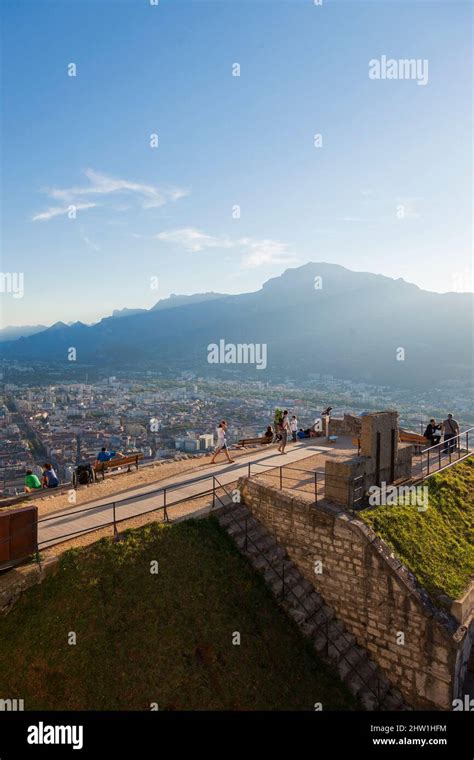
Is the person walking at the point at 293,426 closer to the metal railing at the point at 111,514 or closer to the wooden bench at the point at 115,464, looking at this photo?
the metal railing at the point at 111,514

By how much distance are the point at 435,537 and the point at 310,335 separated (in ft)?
Answer: 416

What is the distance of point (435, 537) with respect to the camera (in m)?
12.1

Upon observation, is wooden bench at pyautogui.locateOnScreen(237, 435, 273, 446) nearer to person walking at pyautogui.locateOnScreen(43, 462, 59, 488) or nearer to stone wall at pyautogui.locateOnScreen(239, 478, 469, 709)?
person walking at pyautogui.locateOnScreen(43, 462, 59, 488)

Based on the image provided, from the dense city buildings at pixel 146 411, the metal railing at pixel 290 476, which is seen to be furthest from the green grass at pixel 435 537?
the dense city buildings at pixel 146 411

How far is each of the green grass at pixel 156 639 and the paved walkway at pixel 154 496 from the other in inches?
51.7

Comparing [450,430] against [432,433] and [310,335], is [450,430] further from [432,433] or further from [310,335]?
[310,335]

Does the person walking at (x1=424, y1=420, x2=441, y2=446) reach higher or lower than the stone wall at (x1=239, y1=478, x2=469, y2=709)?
higher

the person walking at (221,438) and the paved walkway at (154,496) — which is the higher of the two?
the person walking at (221,438)

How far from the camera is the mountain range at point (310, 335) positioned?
93.4m

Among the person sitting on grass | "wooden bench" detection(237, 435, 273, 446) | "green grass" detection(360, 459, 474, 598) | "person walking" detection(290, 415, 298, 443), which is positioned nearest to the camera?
"green grass" detection(360, 459, 474, 598)

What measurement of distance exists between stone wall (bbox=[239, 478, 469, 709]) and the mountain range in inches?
2613

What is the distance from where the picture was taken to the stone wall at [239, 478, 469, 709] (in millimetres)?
9305

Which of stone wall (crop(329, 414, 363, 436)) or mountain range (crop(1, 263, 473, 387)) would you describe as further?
mountain range (crop(1, 263, 473, 387))
